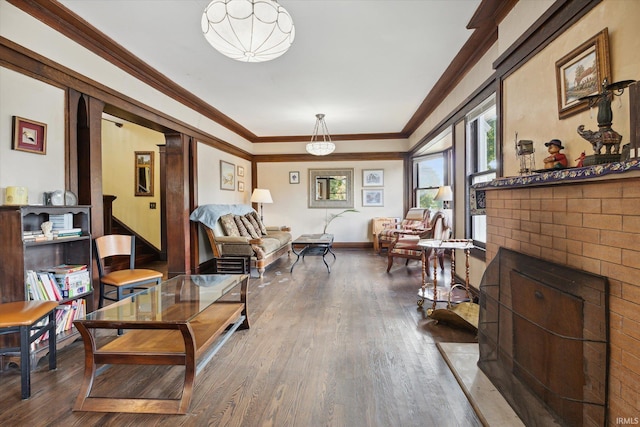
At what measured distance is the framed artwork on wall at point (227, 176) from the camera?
6.02m

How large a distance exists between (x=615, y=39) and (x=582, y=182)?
2.49 feet

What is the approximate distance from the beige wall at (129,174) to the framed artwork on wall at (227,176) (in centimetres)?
119

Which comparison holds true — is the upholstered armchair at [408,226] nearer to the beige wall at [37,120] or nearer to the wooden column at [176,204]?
the wooden column at [176,204]

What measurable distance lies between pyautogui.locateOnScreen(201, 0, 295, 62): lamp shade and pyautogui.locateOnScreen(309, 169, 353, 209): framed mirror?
5485 millimetres

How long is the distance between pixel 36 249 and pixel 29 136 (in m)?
0.87

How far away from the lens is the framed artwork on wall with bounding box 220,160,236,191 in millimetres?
6023

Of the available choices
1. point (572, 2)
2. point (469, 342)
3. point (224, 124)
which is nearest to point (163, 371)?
point (469, 342)

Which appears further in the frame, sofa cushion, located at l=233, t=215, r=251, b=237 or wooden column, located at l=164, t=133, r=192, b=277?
sofa cushion, located at l=233, t=215, r=251, b=237

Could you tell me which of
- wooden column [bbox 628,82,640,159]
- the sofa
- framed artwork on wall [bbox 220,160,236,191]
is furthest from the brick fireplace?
framed artwork on wall [bbox 220,160,236,191]

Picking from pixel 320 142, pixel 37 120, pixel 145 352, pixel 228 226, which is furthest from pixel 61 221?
pixel 320 142

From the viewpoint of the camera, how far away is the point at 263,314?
3146mm

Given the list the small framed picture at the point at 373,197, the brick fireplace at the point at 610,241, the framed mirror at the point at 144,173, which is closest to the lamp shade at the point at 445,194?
the small framed picture at the point at 373,197

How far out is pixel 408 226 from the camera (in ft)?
20.3

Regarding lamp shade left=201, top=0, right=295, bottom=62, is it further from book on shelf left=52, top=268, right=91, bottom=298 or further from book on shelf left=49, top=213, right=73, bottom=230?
book on shelf left=52, top=268, right=91, bottom=298
